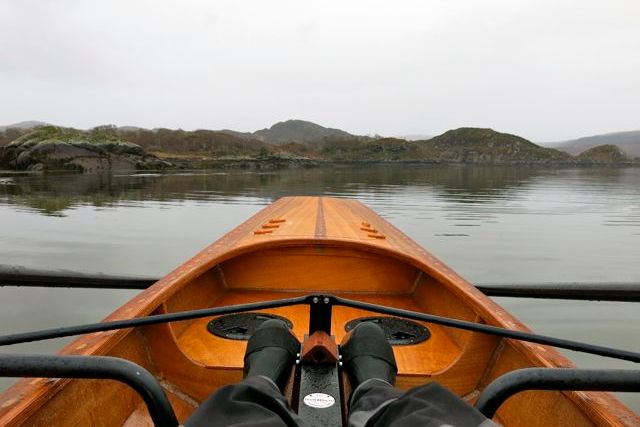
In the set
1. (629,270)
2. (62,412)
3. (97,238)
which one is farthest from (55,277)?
(629,270)

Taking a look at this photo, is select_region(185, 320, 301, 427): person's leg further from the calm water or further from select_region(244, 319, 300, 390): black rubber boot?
the calm water

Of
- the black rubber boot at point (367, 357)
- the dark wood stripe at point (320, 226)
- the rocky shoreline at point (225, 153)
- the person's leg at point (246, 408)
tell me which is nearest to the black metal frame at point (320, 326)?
the black rubber boot at point (367, 357)

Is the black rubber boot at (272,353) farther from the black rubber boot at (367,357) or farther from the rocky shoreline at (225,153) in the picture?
the rocky shoreline at (225,153)

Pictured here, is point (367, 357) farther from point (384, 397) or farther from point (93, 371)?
point (93, 371)

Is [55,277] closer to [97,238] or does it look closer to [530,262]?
[97,238]

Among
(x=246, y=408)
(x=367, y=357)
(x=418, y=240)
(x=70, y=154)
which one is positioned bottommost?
(x=418, y=240)

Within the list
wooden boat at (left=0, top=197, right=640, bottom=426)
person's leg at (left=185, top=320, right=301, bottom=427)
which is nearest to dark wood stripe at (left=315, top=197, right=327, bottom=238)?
wooden boat at (left=0, top=197, right=640, bottom=426)

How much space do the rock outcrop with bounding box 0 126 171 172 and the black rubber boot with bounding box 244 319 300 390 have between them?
4281 cm

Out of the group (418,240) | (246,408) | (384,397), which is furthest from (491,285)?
(418,240)

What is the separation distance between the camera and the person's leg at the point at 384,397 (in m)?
1.29

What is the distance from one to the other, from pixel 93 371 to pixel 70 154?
4559cm

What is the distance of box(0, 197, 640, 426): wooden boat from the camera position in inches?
79.1

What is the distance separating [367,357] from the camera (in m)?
2.03

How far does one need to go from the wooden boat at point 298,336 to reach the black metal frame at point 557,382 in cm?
68
